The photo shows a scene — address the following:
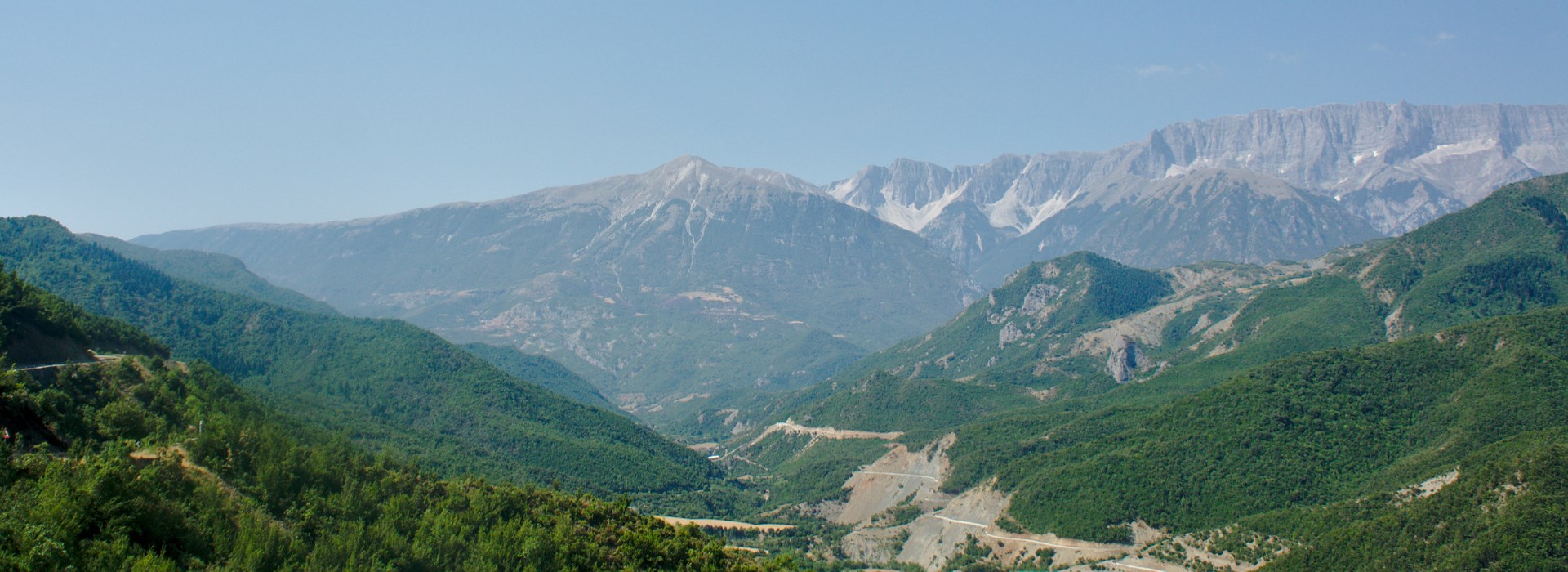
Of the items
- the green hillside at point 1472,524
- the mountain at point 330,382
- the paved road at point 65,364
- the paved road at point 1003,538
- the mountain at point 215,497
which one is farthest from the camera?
the mountain at point 330,382

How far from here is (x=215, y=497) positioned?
59.5m

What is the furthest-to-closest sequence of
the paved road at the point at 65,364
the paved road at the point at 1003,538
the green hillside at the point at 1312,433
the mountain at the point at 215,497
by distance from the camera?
the paved road at the point at 1003,538, the green hillside at the point at 1312,433, the paved road at the point at 65,364, the mountain at the point at 215,497

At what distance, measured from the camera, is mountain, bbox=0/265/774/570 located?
162ft

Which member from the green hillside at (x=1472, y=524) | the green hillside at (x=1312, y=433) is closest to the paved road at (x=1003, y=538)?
the green hillside at (x=1312, y=433)

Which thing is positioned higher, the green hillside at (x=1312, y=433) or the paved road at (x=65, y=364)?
the paved road at (x=65, y=364)

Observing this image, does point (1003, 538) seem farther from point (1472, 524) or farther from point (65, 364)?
point (65, 364)

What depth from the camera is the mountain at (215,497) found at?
49.3 meters

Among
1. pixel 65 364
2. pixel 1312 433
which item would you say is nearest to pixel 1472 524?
pixel 1312 433

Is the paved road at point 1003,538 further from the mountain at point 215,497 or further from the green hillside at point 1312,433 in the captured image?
the mountain at point 215,497

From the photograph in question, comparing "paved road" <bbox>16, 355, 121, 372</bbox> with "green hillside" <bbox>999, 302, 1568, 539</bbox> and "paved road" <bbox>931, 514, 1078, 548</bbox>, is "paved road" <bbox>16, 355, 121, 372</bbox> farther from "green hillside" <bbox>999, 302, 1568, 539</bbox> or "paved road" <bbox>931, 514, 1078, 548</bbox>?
"green hillside" <bbox>999, 302, 1568, 539</bbox>

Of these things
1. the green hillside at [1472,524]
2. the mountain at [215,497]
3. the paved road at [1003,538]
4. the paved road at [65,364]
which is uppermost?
the paved road at [65,364]

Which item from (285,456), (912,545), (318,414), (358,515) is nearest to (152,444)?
(285,456)

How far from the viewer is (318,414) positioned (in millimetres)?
140625

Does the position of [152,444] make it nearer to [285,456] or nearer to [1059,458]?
[285,456]
